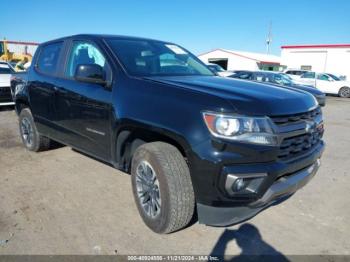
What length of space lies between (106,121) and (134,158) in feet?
1.83

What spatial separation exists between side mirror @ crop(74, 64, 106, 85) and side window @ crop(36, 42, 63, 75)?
1261 millimetres

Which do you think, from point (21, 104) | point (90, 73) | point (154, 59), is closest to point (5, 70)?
point (21, 104)

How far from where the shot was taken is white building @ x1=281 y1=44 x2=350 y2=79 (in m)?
35.0

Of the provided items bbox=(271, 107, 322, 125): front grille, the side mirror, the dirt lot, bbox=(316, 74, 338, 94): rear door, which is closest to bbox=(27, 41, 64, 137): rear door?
the dirt lot

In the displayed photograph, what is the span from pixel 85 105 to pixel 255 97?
1927mm

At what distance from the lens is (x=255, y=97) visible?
2709 mm

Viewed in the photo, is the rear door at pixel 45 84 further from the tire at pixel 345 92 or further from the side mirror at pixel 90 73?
the tire at pixel 345 92

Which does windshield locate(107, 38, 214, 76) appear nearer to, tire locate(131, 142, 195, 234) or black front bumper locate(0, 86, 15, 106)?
tire locate(131, 142, 195, 234)

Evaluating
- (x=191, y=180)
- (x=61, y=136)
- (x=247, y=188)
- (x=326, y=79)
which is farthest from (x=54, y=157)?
(x=326, y=79)

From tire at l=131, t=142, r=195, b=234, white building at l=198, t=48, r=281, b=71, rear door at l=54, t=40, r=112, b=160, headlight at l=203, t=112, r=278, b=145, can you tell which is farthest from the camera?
white building at l=198, t=48, r=281, b=71

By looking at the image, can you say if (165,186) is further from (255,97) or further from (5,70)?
(5,70)

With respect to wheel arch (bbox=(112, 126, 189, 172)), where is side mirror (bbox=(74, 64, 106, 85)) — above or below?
above

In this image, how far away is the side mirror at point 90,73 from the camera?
328 centimetres

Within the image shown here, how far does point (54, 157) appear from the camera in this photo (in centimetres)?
530
